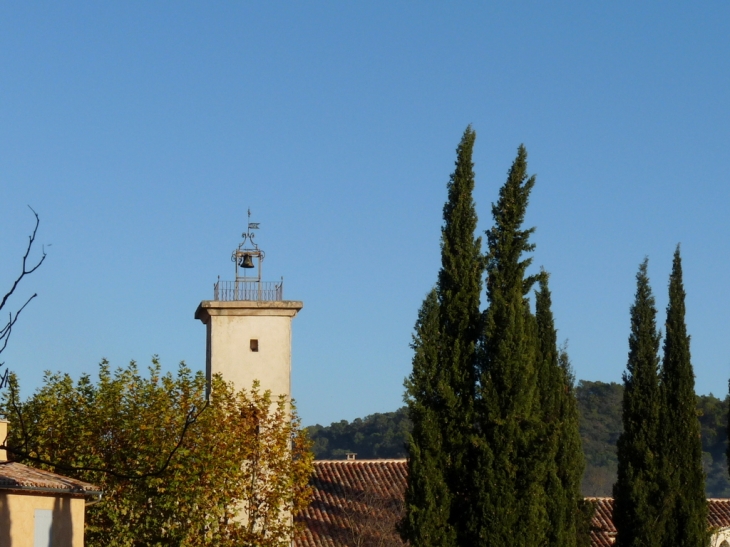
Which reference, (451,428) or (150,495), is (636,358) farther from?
(150,495)

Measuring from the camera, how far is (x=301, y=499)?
26047mm

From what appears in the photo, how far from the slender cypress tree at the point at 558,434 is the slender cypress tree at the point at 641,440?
1.17 metres

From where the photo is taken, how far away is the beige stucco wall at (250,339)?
3016cm

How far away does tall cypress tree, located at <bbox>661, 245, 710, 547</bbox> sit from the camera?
2709 cm

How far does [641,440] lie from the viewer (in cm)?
2761

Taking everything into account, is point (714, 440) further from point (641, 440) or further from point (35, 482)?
point (35, 482)

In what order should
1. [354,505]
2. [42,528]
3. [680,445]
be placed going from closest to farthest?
[42,528] → [680,445] → [354,505]

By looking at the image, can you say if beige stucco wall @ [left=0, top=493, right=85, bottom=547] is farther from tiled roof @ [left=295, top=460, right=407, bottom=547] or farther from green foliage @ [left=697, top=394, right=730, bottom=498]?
green foliage @ [left=697, top=394, right=730, bottom=498]

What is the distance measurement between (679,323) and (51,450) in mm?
15526

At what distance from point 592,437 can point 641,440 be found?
74353 mm

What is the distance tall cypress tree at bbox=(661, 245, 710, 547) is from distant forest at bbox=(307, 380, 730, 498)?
5191 centimetres

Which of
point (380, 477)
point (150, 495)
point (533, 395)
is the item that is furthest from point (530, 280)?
point (380, 477)

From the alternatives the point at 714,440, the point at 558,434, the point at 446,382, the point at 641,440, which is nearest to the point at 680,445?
the point at 641,440

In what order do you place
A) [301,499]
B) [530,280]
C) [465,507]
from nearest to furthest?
[465,507] < [530,280] < [301,499]
